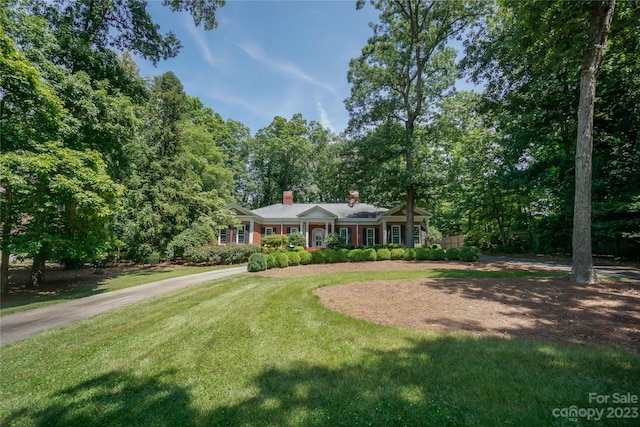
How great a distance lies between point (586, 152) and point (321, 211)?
1952 centimetres

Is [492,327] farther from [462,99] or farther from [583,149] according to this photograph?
[462,99]

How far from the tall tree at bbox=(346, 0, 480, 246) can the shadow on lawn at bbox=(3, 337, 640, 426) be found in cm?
1618

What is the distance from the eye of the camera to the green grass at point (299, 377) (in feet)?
8.01

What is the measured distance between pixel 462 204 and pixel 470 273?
18.8 meters

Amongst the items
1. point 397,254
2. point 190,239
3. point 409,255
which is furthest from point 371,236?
point 190,239

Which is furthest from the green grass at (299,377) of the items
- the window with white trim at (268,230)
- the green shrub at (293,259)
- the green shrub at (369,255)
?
the window with white trim at (268,230)

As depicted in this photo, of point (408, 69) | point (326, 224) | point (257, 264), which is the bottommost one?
point (257, 264)

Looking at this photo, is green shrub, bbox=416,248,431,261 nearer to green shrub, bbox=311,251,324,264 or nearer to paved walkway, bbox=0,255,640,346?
green shrub, bbox=311,251,324,264

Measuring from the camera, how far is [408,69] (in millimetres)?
19891

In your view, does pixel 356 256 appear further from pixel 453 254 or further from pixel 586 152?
pixel 586 152

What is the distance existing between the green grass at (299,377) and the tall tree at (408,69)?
15946mm

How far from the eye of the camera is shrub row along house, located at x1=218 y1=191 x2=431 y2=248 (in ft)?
82.1

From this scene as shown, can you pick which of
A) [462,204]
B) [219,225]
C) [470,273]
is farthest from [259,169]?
[470,273]

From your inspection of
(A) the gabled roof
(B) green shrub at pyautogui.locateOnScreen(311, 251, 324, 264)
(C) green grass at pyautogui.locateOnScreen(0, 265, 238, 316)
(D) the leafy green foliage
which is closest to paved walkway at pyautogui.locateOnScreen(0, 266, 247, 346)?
(C) green grass at pyautogui.locateOnScreen(0, 265, 238, 316)
